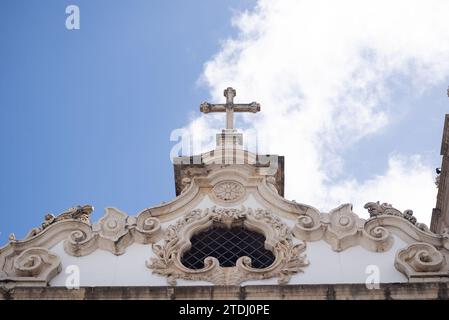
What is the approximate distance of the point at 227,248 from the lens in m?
12.9

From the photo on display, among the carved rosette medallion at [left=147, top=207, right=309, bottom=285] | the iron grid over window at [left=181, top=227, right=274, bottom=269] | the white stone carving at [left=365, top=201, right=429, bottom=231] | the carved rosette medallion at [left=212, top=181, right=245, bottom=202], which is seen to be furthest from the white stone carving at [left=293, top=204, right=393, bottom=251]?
the carved rosette medallion at [left=212, top=181, right=245, bottom=202]

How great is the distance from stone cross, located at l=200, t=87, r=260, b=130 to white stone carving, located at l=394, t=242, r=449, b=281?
4461mm

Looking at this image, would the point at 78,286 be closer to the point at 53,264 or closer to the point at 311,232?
the point at 53,264

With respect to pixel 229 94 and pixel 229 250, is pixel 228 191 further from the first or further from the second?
pixel 229 94

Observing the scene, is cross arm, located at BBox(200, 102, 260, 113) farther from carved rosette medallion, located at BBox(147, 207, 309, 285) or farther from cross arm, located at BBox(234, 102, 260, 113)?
carved rosette medallion, located at BBox(147, 207, 309, 285)

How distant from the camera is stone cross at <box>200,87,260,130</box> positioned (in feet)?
51.2

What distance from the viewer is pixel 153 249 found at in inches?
497

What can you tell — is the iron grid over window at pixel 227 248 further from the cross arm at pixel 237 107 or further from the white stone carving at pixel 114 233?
the cross arm at pixel 237 107

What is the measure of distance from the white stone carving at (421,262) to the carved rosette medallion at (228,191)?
263cm

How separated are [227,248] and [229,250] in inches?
1.6

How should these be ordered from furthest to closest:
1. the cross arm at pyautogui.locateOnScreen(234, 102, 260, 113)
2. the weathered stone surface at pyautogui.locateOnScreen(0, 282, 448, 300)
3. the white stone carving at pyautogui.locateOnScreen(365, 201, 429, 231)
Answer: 1. the cross arm at pyautogui.locateOnScreen(234, 102, 260, 113)
2. the white stone carving at pyautogui.locateOnScreen(365, 201, 429, 231)
3. the weathered stone surface at pyautogui.locateOnScreen(0, 282, 448, 300)
